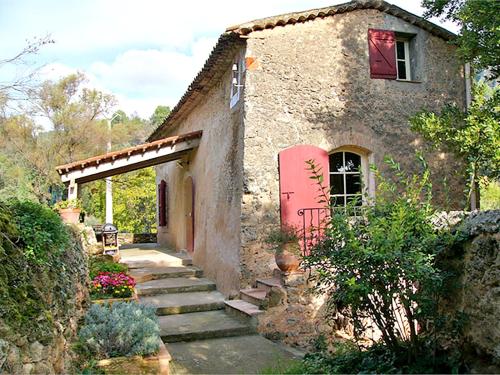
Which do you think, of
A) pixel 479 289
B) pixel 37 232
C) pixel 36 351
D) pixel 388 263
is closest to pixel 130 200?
pixel 37 232

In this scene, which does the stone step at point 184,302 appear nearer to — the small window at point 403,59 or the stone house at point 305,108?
the stone house at point 305,108

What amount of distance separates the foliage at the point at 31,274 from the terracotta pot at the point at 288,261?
124 inches

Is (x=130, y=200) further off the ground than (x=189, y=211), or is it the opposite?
(x=130, y=200)

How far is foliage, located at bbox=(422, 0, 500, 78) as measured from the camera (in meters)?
6.20

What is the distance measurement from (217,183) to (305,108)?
248 cm

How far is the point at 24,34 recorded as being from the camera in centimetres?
486

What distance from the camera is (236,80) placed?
799 centimetres

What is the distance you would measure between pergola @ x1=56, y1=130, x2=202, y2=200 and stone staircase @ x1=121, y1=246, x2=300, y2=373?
90.3 inches

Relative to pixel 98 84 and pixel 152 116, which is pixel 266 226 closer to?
pixel 98 84

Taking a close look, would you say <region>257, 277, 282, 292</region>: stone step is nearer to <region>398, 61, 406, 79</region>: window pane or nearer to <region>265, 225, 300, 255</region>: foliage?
<region>265, 225, 300, 255</region>: foliage

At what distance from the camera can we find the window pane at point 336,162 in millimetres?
8070

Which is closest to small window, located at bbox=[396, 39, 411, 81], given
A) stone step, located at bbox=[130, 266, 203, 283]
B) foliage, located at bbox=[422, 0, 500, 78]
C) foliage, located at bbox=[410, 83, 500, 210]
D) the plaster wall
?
foliage, located at bbox=[422, 0, 500, 78]

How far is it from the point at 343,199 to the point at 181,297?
358 centimetres

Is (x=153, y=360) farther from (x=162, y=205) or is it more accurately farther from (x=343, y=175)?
(x=162, y=205)
